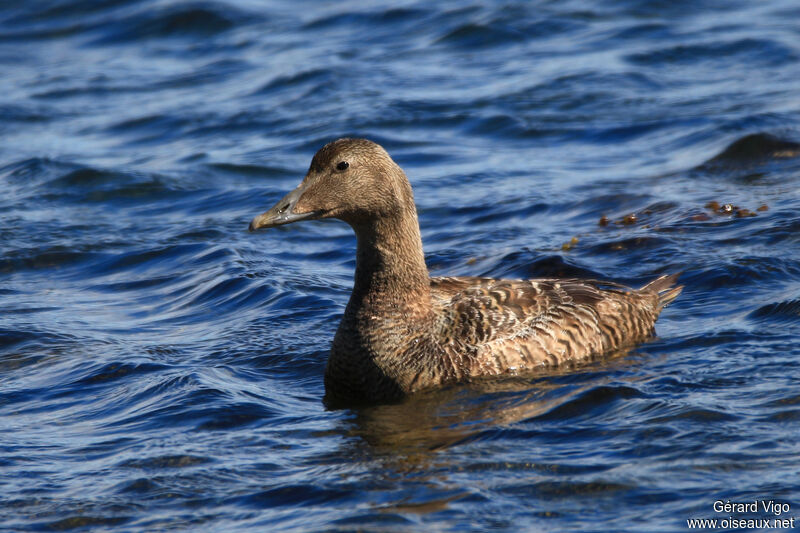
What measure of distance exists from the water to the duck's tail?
206 millimetres

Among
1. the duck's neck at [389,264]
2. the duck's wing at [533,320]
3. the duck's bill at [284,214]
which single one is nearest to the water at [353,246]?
the duck's wing at [533,320]

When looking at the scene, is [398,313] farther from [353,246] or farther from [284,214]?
[353,246]

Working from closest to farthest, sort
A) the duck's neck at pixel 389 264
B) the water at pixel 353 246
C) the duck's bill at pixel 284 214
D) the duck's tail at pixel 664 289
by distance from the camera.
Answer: the water at pixel 353 246 → the duck's bill at pixel 284 214 → the duck's neck at pixel 389 264 → the duck's tail at pixel 664 289

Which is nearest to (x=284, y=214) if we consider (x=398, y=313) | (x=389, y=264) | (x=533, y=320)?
(x=389, y=264)

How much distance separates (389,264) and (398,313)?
321 millimetres

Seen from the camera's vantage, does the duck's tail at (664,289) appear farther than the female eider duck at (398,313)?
Yes

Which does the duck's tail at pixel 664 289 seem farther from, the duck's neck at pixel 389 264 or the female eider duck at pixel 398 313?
the duck's neck at pixel 389 264

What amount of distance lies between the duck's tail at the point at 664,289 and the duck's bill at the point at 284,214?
9.17ft

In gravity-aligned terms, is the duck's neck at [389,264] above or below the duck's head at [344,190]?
below

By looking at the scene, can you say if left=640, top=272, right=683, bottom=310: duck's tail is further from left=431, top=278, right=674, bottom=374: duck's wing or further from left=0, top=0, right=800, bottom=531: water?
left=431, top=278, right=674, bottom=374: duck's wing

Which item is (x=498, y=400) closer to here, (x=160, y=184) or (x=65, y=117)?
(x=160, y=184)

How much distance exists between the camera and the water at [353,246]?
20.9 ft

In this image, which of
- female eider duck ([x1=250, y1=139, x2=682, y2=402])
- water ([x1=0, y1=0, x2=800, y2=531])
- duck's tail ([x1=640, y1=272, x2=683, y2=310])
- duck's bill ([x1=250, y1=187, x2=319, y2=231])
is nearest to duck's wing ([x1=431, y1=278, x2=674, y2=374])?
female eider duck ([x1=250, y1=139, x2=682, y2=402])

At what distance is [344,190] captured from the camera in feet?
24.8
